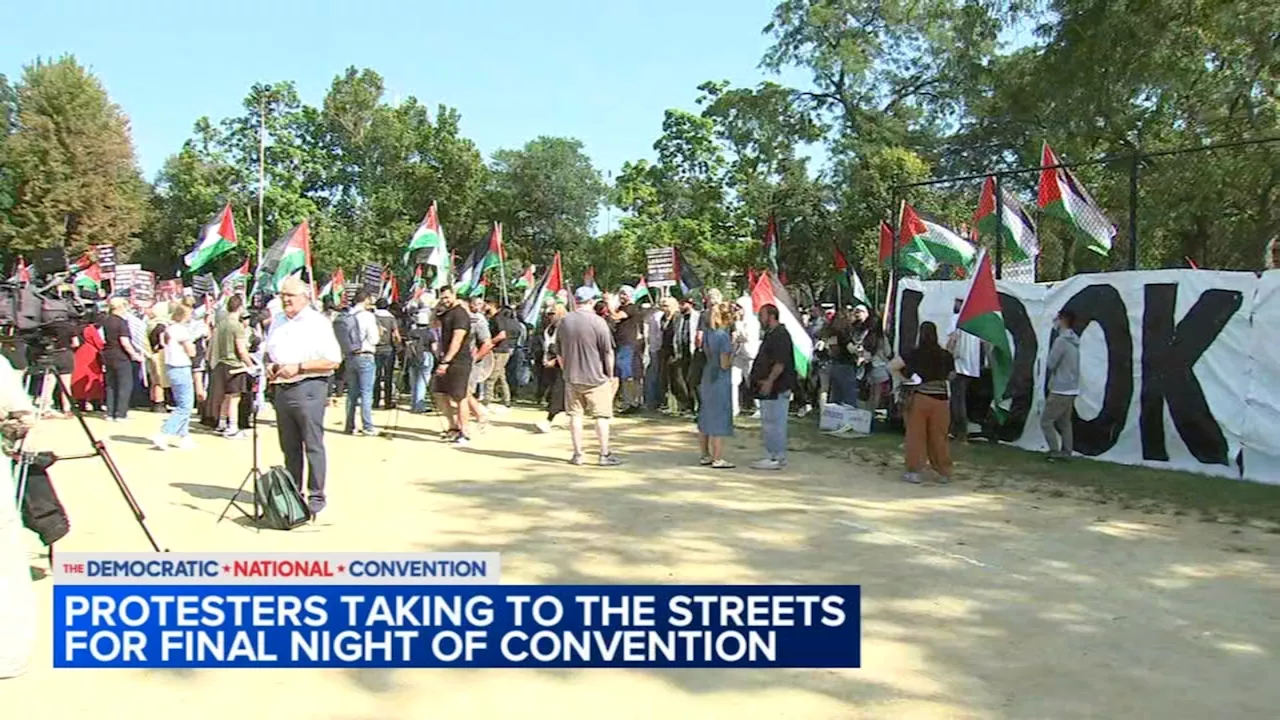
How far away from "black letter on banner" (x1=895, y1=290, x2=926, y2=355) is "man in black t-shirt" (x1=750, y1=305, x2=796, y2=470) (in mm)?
4414

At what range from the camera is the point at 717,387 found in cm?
1097

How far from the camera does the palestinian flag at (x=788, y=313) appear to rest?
11.8m

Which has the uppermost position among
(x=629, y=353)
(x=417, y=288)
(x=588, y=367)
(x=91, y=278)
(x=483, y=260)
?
(x=91, y=278)

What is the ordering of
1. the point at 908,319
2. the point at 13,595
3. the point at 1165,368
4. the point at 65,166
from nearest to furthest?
the point at 13,595, the point at 1165,368, the point at 908,319, the point at 65,166

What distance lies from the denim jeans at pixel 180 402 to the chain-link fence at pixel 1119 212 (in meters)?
9.65

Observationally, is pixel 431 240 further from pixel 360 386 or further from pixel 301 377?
pixel 301 377

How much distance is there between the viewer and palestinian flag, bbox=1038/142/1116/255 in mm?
13672

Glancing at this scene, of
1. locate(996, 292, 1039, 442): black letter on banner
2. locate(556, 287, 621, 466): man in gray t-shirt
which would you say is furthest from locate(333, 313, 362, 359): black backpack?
locate(996, 292, 1039, 442): black letter on banner

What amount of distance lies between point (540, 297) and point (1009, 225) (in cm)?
818

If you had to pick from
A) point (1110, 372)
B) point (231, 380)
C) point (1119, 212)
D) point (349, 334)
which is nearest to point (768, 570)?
point (1110, 372)

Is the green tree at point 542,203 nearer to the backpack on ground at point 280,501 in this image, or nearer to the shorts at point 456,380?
the shorts at point 456,380

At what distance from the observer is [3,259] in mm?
52875

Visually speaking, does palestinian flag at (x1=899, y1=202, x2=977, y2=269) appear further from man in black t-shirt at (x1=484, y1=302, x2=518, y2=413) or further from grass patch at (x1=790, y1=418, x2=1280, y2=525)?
man in black t-shirt at (x1=484, y1=302, x2=518, y2=413)

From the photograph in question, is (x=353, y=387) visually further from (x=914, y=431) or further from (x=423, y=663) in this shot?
(x=423, y=663)
